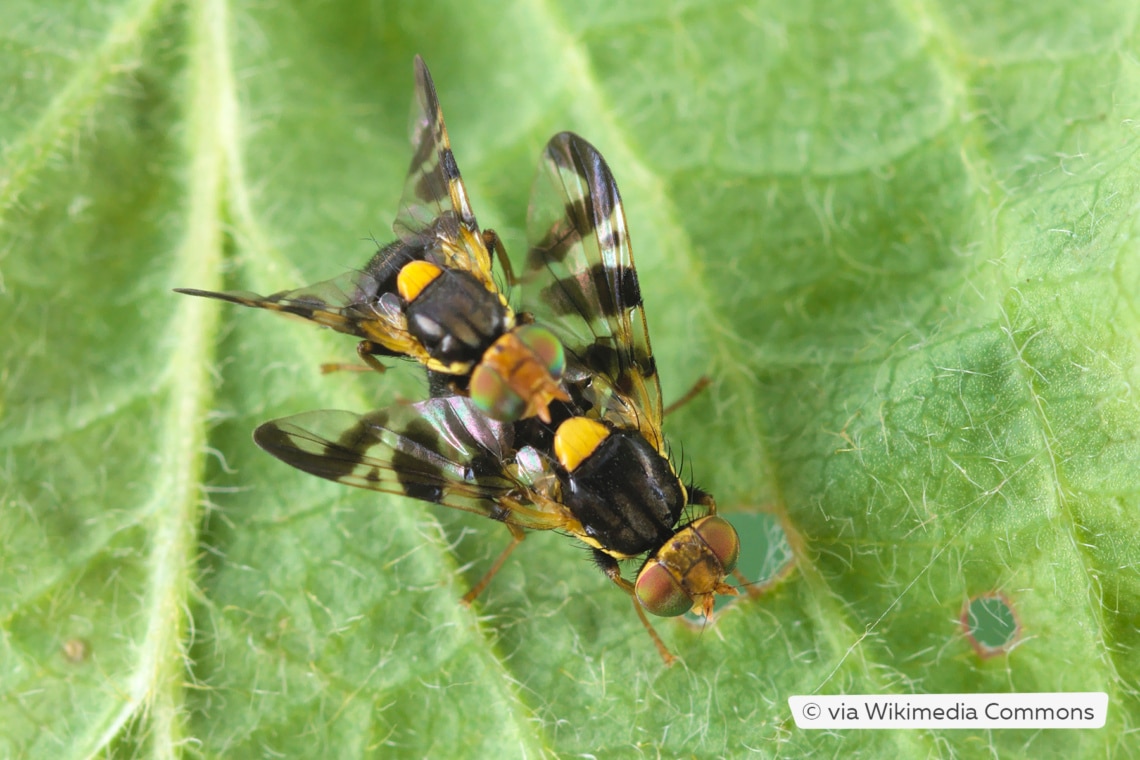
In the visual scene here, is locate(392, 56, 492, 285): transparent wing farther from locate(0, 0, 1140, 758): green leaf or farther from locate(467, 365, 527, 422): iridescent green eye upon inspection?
locate(467, 365, 527, 422): iridescent green eye

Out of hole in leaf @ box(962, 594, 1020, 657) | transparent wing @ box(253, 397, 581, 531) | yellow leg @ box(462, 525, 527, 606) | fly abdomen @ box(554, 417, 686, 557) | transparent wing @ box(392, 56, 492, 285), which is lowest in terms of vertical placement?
hole in leaf @ box(962, 594, 1020, 657)

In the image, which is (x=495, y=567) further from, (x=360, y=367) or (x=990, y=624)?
(x=990, y=624)

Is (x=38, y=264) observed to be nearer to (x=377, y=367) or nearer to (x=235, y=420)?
(x=235, y=420)

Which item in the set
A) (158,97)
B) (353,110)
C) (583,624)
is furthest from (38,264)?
(583,624)

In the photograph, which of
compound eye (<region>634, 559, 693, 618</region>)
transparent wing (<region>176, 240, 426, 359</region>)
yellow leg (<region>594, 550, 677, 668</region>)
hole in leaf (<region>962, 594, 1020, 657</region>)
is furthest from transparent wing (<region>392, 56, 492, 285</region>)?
hole in leaf (<region>962, 594, 1020, 657</region>)

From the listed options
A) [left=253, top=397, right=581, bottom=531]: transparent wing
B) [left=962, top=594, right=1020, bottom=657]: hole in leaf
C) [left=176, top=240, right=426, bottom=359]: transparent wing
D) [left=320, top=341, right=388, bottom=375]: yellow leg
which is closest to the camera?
[left=962, top=594, right=1020, bottom=657]: hole in leaf

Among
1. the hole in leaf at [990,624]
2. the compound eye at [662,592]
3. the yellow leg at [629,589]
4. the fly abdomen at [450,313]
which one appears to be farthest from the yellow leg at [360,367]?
the hole in leaf at [990,624]

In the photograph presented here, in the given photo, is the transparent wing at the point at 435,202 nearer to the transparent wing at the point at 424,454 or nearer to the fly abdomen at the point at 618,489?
the transparent wing at the point at 424,454

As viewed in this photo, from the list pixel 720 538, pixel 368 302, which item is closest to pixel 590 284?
pixel 368 302
